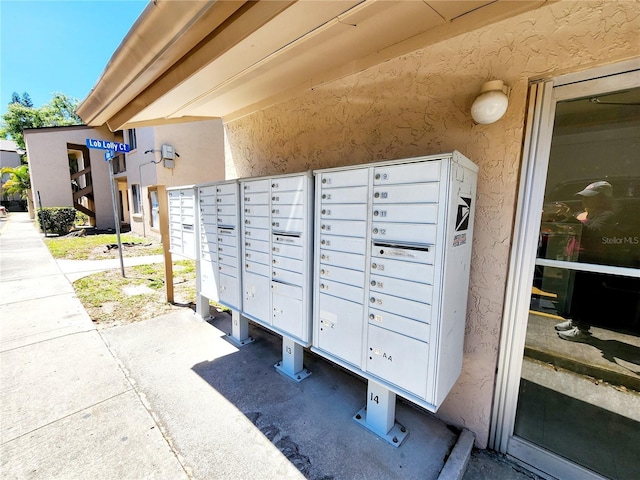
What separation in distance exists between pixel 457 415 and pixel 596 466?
2.70ft

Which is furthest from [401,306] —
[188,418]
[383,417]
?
[188,418]

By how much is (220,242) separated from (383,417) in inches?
95.1

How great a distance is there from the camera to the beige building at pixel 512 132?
1.59 metres

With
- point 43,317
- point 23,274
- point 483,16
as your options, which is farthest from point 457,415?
point 23,274

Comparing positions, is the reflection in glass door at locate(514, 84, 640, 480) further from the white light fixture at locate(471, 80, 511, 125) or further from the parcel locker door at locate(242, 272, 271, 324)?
the parcel locker door at locate(242, 272, 271, 324)

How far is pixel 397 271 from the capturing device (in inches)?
67.6

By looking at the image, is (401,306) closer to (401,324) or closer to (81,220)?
(401,324)

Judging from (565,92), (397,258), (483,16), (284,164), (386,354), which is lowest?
(386,354)

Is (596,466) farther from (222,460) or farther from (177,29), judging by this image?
(177,29)

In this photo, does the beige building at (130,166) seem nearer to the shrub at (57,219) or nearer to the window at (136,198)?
the window at (136,198)

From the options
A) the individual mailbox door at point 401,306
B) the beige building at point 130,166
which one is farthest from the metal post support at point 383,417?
the beige building at point 130,166

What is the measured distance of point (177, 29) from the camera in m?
1.71

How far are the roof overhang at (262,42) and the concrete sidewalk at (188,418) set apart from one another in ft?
8.95

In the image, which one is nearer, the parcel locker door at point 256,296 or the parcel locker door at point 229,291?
the parcel locker door at point 256,296
